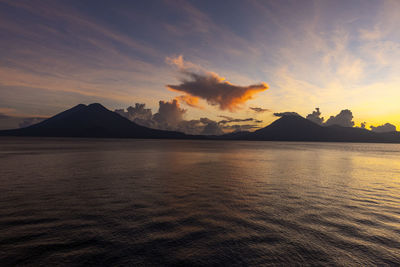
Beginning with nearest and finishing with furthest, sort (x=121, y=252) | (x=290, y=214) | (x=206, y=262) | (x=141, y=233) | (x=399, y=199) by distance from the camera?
(x=206, y=262) → (x=121, y=252) → (x=141, y=233) → (x=290, y=214) → (x=399, y=199)

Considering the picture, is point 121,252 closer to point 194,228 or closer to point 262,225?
point 194,228

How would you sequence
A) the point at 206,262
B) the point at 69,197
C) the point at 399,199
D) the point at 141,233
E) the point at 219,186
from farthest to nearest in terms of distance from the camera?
the point at 219,186 → the point at 399,199 → the point at 69,197 → the point at 141,233 → the point at 206,262

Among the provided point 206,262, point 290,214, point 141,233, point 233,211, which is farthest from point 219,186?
point 206,262

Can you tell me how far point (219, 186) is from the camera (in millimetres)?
21312

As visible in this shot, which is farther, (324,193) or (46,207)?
(324,193)

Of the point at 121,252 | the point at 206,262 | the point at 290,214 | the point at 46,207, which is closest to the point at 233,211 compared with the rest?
the point at 290,214

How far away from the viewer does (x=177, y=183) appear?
22.3 metres

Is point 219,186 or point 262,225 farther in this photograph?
point 219,186

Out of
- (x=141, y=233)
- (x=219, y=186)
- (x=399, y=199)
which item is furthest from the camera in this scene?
(x=219, y=186)

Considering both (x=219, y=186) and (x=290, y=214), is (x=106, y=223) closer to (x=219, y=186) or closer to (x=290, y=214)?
(x=290, y=214)

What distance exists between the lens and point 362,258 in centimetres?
797

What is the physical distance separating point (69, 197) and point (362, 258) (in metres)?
18.7

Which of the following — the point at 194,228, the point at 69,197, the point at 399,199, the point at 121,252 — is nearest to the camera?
the point at 121,252

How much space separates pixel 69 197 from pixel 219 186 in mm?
13622
